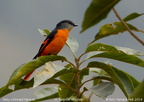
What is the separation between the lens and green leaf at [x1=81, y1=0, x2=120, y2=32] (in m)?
1.19

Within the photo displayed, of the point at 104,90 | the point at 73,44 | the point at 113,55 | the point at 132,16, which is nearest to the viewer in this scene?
the point at 132,16

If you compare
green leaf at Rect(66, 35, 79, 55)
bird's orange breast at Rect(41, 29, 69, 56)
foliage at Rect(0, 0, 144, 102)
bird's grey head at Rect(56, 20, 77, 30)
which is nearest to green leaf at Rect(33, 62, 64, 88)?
foliage at Rect(0, 0, 144, 102)

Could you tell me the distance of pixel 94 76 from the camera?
10.6 feet

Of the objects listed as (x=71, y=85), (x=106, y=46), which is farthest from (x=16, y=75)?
(x=106, y=46)

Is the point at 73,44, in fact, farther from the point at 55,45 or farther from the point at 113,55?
the point at 55,45

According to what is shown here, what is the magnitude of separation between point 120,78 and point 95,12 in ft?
5.99

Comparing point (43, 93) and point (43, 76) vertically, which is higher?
point (43, 76)

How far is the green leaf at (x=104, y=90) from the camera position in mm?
2801

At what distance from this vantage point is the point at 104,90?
287 centimetres

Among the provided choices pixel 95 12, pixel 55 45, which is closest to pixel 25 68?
pixel 95 12

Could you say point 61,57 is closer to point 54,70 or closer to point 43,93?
point 54,70

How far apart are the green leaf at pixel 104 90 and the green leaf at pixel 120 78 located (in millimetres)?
110

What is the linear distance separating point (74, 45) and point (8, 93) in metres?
1.15

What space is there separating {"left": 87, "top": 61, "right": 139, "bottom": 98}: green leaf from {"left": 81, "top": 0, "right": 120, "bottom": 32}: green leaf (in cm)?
148
